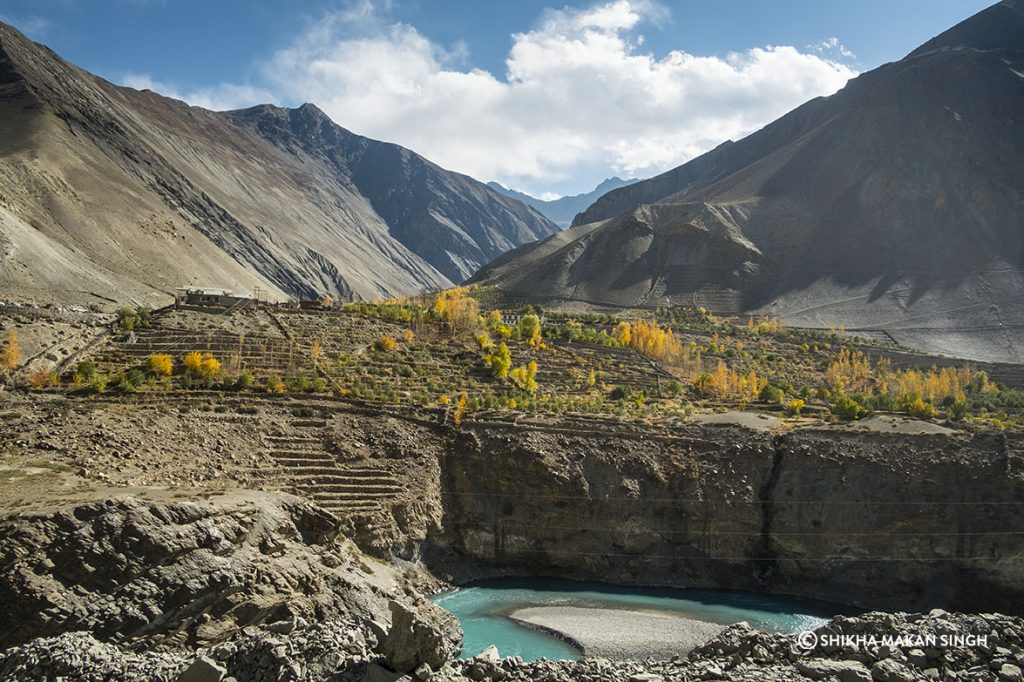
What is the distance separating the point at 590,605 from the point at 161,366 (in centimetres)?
2632

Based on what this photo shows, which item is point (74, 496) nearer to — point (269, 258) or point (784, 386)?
point (784, 386)

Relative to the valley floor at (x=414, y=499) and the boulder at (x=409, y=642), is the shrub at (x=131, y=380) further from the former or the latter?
the boulder at (x=409, y=642)

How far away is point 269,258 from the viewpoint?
143 meters

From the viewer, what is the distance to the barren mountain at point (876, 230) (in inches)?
4326

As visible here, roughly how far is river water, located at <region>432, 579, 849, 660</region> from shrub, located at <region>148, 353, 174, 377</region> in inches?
779

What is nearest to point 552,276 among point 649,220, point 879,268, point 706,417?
point 649,220

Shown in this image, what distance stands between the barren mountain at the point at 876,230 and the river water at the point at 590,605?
237 ft

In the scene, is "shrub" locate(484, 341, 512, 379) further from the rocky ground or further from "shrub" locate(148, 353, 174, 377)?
the rocky ground

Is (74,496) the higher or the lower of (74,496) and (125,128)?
the lower

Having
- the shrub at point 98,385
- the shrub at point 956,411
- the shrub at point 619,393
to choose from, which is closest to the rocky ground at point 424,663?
the shrub at point 98,385

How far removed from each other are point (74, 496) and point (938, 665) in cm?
2345

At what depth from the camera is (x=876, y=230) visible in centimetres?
12606

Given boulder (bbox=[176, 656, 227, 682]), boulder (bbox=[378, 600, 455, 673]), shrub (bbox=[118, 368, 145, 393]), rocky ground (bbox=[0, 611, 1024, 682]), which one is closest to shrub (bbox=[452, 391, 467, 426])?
shrub (bbox=[118, 368, 145, 393])

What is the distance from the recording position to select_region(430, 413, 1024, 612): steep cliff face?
123 feet
